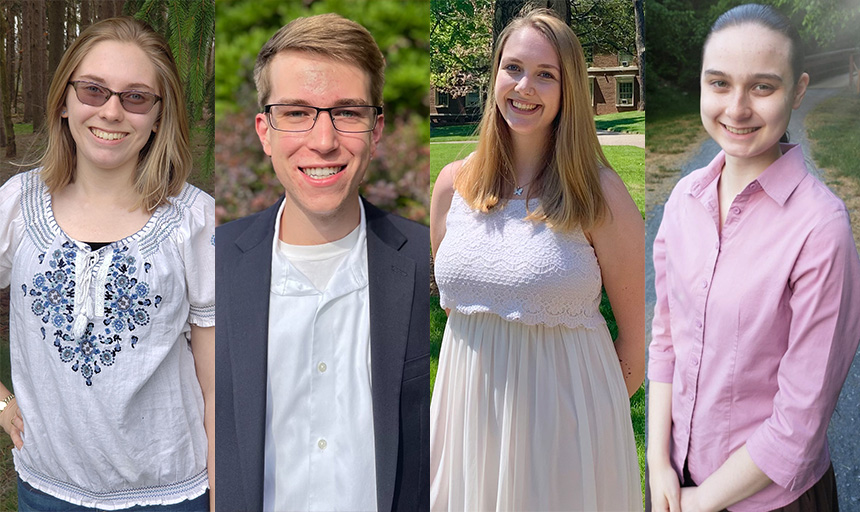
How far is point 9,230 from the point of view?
3.41 m

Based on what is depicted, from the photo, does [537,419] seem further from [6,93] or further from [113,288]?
[6,93]

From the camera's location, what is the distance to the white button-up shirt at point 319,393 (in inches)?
135

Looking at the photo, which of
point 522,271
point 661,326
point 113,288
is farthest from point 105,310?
point 661,326

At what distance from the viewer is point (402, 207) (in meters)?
3.51

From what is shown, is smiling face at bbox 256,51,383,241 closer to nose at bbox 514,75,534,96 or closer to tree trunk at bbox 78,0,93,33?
nose at bbox 514,75,534,96

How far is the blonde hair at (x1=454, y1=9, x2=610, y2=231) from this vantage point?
3123 millimetres

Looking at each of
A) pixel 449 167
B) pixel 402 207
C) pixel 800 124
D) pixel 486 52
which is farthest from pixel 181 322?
pixel 800 124

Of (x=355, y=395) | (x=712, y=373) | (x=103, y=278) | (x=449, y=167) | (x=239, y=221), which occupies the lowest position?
(x=355, y=395)

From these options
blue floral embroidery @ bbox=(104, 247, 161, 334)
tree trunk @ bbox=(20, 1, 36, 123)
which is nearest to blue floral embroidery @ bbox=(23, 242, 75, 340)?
blue floral embroidery @ bbox=(104, 247, 161, 334)

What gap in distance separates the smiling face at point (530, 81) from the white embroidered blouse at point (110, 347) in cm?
138

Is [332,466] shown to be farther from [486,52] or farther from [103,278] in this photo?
[486,52]

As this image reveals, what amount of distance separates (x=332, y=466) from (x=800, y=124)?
2.38 meters

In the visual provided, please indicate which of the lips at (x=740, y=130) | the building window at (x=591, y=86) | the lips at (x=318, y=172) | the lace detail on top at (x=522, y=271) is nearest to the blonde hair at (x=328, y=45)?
the lips at (x=318, y=172)

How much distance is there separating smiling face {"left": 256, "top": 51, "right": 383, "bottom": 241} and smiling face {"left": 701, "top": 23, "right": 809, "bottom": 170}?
1408 mm
